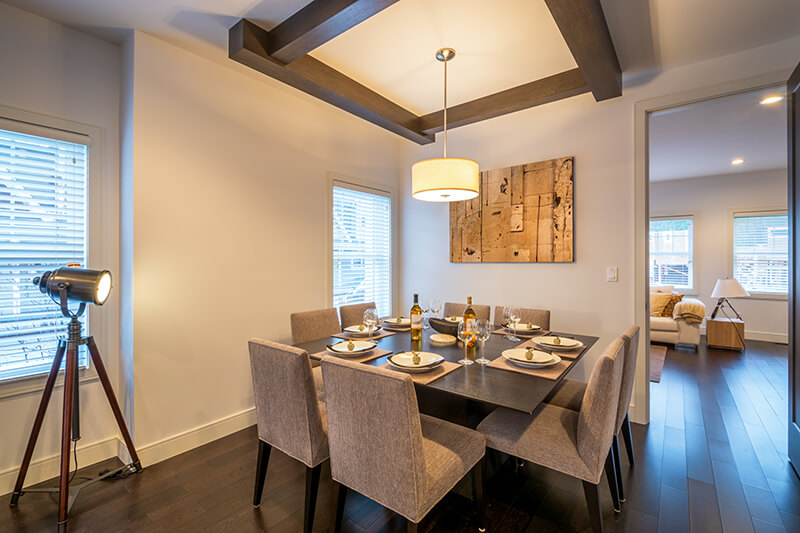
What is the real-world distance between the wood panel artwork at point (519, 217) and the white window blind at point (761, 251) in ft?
17.3

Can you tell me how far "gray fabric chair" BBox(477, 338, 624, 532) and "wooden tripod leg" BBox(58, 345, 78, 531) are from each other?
2.06 m

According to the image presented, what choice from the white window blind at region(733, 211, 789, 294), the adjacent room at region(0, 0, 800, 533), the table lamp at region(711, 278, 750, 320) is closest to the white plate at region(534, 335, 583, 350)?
the adjacent room at region(0, 0, 800, 533)

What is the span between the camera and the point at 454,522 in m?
1.74

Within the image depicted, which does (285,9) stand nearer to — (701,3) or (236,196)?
(236,196)

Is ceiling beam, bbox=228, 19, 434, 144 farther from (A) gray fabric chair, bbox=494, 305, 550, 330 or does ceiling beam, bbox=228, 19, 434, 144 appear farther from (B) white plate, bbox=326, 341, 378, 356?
(A) gray fabric chair, bbox=494, 305, 550, 330

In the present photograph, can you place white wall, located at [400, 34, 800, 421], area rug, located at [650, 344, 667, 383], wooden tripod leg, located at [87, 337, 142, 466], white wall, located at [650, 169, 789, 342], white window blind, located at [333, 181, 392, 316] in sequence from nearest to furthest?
1. wooden tripod leg, located at [87, 337, 142, 466]
2. white wall, located at [400, 34, 800, 421]
3. white window blind, located at [333, 181, 392, 316]
4. area rug, located at [650, 344, 667, 383]
5. white wall, located at [650, 169, 789, 342]

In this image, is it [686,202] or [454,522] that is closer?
[454,522]

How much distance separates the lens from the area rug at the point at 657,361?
13.3 feet

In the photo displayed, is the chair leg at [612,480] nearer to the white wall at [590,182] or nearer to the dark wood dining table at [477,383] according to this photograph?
the dark wood dining table at [477,383]

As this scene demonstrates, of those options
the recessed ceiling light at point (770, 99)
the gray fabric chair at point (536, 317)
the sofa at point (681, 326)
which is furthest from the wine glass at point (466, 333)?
the sofa at point (681, 326)

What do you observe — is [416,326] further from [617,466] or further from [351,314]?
[617,466]

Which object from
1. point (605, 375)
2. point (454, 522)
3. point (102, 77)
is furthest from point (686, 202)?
point (102, 77)

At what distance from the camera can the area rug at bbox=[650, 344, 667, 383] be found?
4.05 meters

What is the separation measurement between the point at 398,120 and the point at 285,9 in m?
1.41
